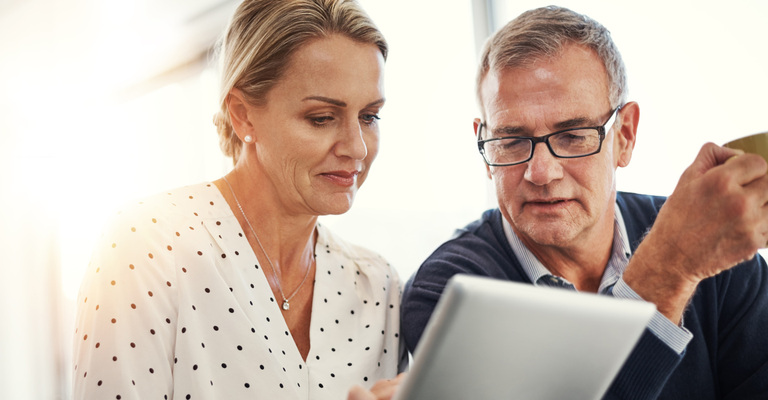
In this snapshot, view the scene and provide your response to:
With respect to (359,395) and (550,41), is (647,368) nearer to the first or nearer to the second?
(359,395)

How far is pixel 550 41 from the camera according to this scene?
1.40m

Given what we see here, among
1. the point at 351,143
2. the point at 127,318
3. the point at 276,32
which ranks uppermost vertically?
the point at 276,32

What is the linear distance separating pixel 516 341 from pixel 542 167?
768mm

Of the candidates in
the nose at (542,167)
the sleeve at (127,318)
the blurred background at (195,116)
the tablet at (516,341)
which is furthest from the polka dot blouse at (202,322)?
the blurred background at (195,116)

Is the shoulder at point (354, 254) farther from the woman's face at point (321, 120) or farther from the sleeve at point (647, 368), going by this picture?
the sleeve at point (647, 368)

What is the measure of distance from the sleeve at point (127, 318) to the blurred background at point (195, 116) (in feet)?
4.49

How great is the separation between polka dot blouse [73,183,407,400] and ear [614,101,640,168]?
0.68m

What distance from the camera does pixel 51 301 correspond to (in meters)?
4.11

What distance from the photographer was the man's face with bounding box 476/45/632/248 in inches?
53.6

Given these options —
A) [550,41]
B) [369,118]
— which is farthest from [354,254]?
[550,41]

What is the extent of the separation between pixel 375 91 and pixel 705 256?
2.48ft

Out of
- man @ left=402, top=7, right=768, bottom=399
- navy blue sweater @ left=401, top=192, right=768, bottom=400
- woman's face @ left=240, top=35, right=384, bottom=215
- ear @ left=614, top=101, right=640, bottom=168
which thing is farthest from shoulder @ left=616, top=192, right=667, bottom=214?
woman's face @ left=240, top=35, right=384, bottom=215

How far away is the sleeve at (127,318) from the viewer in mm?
1147

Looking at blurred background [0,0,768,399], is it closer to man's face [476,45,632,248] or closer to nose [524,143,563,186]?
man's face [476,45,632,248]
